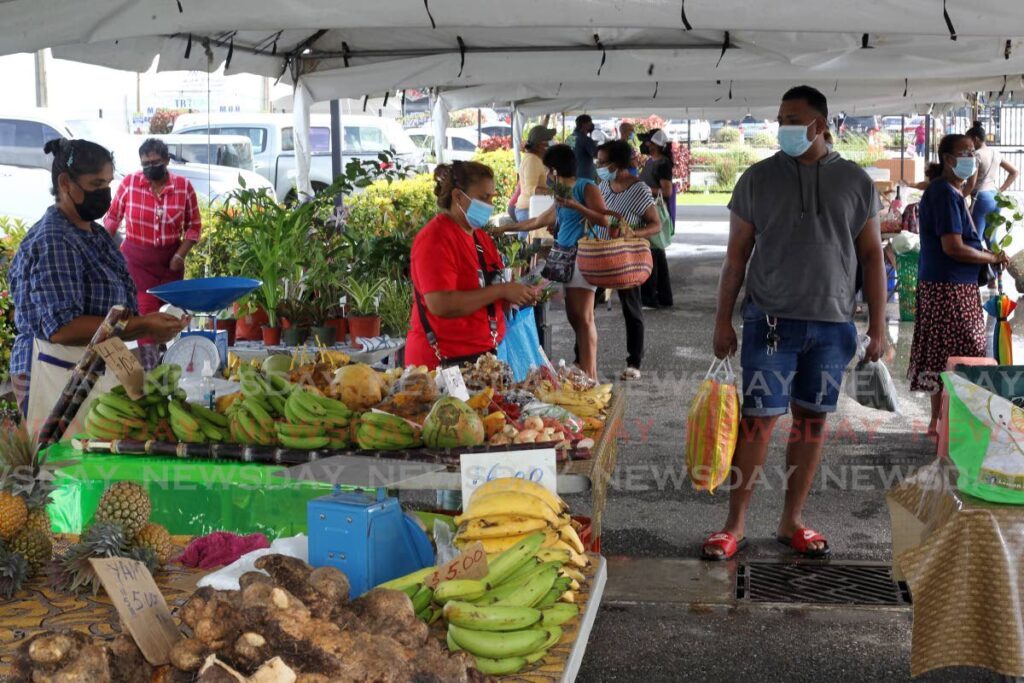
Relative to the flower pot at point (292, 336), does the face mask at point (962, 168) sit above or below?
above

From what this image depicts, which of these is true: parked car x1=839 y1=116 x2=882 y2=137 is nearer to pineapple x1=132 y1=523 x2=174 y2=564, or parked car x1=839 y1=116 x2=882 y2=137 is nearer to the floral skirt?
the floral skirt

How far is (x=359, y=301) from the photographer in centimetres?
688

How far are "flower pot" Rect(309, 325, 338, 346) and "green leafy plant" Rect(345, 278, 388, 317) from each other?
233 mm

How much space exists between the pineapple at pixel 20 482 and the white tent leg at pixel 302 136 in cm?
542

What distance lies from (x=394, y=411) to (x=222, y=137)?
14.4 m

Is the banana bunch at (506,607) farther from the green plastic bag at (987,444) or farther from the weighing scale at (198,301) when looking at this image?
the weighing scale at (198,301)

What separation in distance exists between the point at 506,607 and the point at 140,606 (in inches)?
29.0

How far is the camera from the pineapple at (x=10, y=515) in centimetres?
290

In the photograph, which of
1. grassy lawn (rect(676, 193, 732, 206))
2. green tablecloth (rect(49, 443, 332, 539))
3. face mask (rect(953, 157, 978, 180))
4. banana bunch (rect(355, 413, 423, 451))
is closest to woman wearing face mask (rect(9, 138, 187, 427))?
green tablecloth (rect(49, 443, 332, 539))

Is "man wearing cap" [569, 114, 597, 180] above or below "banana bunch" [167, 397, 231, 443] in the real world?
above

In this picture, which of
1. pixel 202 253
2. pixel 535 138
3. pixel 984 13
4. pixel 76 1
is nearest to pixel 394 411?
pixel 76 1

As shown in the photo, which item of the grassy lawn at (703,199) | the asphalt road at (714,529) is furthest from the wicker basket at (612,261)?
the grassy lawn at (703,199)

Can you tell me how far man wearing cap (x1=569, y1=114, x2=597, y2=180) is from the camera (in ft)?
39.0

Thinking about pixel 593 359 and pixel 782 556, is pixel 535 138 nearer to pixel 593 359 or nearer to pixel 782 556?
pixel 593 359
